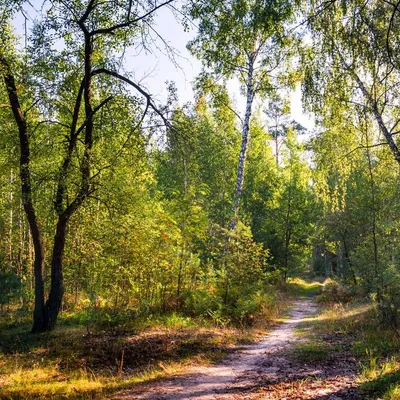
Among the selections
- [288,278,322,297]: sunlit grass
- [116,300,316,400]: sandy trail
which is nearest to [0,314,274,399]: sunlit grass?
[116,300,316,400]: sandy trail

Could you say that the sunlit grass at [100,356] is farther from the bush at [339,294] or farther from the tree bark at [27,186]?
the bush at [339,294]

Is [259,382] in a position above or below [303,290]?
above

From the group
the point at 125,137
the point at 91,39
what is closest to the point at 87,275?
the point at 125,137

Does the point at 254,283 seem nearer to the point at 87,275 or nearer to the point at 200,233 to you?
the point at 200,233

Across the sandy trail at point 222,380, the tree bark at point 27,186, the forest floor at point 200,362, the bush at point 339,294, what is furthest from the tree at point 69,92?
the bush at point 339,294

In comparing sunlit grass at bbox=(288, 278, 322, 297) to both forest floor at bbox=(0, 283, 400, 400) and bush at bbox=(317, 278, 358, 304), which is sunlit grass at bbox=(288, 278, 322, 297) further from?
forest floor at bbox=(0, 283, 400, 400)

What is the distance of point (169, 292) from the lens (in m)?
11.4

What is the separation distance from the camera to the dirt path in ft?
18.2

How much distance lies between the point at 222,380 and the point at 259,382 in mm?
636

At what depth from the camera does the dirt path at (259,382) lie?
219 inches

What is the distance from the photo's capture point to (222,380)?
6434mm

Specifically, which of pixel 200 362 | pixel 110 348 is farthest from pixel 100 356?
pixel 200 362

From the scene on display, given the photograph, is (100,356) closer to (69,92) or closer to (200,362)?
(200,362)

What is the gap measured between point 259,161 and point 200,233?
1792 cm
